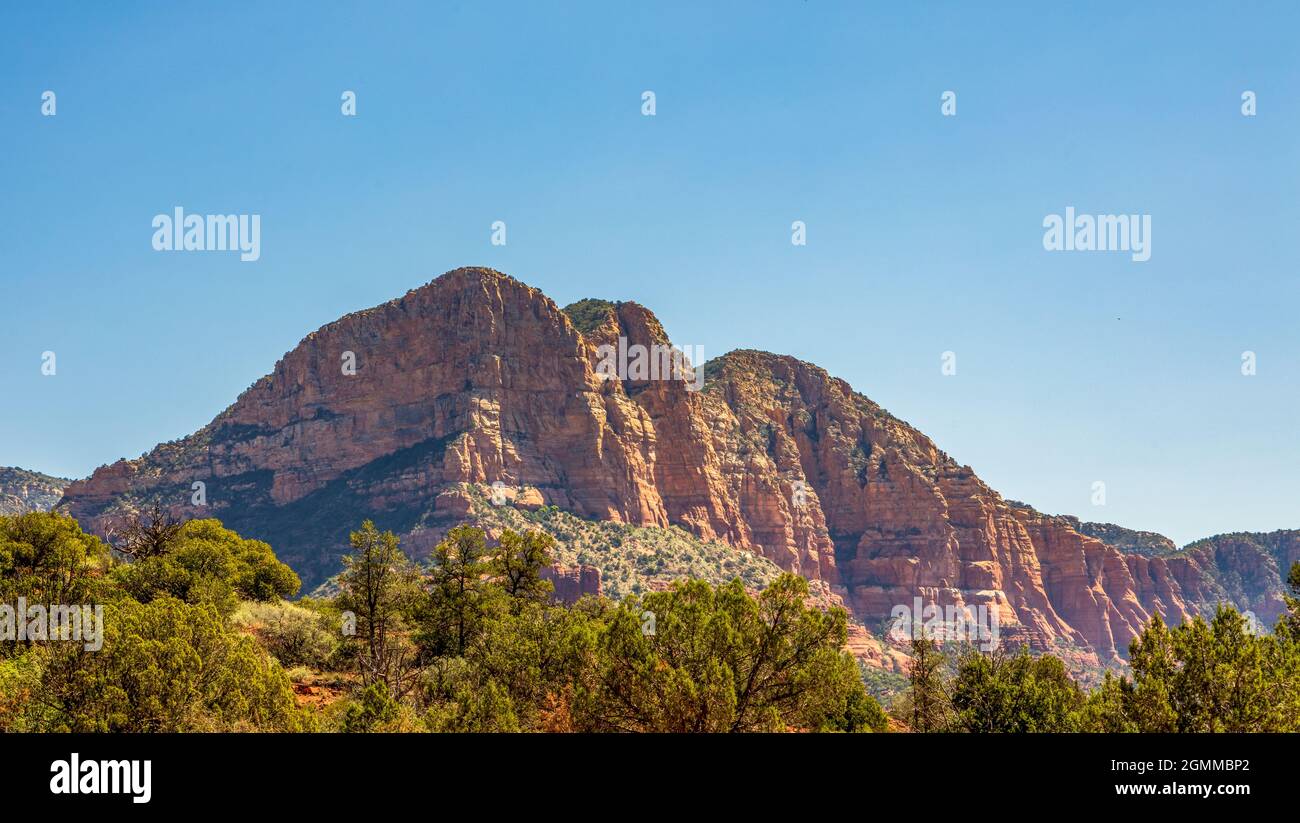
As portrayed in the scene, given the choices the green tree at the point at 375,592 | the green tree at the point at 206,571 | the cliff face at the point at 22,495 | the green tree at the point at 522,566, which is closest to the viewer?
the green tree at the point at 375,592

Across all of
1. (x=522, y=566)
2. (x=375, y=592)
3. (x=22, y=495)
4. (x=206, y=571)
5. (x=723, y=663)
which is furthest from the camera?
(x=22, y=495)

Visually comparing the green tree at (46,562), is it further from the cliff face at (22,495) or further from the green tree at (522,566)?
the cliff face at (22,495)

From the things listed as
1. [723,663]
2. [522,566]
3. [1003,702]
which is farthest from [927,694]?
[522,566]

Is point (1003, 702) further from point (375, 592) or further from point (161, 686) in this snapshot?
point (161, 686)

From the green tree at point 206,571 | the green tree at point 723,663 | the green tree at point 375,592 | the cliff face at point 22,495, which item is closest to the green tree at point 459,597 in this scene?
the green tree at point 375,592

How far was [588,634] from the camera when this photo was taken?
36719 mm

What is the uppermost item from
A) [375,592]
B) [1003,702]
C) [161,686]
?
[375,592]

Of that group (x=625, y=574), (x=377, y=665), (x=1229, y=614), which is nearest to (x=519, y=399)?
(x=625, y=574)

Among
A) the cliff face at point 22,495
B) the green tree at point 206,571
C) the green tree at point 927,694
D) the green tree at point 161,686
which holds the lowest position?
the green tree at point 927,694

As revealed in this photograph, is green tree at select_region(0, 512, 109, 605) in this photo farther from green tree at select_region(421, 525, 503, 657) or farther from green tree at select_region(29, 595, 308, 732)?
green tree at select_region(421, 525, 503, 657)

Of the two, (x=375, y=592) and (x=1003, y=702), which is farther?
(x=375, y=592)
